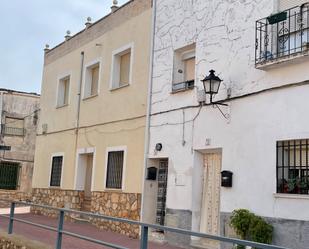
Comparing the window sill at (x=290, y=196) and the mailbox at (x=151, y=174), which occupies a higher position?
the mailbox at (x=151, y=174)

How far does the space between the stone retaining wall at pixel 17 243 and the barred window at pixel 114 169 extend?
4103 millimetres

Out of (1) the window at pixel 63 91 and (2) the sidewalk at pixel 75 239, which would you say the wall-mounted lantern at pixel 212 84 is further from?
(1) the window at pixel 63 91

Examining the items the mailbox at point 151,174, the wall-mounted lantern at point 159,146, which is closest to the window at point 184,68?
the wall-mounted lantern at point 159,146

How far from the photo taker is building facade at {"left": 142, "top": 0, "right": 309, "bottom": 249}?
868 centimetres

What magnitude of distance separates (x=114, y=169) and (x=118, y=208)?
1357 mm

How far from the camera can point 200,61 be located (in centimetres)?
1134

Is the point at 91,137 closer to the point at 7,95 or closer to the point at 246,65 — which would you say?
the point at 246,65

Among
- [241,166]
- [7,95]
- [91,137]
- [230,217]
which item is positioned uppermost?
[7,95]

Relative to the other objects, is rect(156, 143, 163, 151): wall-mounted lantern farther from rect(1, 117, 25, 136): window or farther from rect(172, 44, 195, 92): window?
rect(1, 117, 25, 136): window

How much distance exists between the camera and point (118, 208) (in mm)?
13484

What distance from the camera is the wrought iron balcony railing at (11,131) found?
26.4 m

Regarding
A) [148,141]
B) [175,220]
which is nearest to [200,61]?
[148,141]

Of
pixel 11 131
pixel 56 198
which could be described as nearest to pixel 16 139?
pixel 11 131

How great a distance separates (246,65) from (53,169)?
10.6 metres
